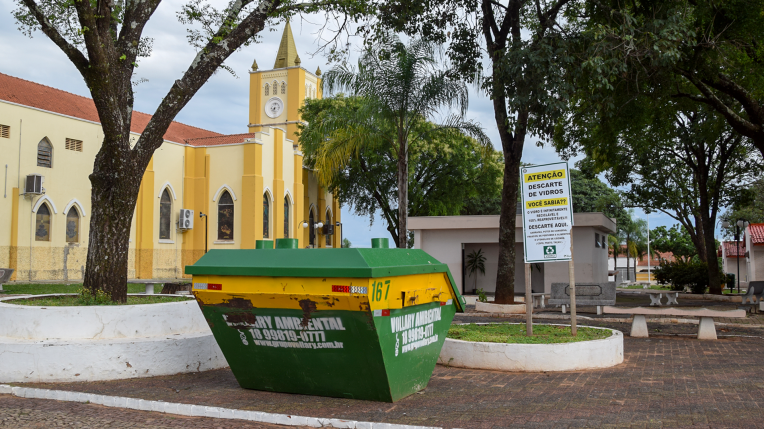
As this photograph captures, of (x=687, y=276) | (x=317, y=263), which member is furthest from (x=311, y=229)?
(x=317, y=263)

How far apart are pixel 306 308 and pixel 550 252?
483 cm

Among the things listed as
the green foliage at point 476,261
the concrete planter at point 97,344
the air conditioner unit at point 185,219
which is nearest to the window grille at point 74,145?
the air conditioner unit at point 185,219

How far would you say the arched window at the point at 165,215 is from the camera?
123 ft

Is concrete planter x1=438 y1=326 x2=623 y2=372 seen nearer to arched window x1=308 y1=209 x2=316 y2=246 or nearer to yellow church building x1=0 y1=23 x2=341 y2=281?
yellow church building x1=0 y1=23 x2=341 y2=281

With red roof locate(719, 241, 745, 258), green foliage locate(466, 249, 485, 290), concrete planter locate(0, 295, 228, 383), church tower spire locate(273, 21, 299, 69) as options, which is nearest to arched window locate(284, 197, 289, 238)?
church tower spire locate(273, 21, 299, 69)

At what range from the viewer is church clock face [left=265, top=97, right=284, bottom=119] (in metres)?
56.3

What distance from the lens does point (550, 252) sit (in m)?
9.12

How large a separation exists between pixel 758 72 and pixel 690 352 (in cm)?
822

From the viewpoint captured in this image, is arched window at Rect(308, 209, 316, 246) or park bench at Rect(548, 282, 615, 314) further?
arched window at Rect(308, 209, 316, 246)

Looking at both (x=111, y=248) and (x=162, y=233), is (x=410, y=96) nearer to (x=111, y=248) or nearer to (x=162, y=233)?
(x=111, y=248)

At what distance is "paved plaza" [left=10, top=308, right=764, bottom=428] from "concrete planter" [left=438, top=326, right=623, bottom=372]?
17 centimetres

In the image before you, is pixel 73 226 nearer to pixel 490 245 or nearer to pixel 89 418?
pixel 490 245

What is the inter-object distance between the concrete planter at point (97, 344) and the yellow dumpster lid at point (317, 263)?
6.50 ft

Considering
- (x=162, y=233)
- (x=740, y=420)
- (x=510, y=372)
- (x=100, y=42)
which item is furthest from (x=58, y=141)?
(x=740, y=420)
